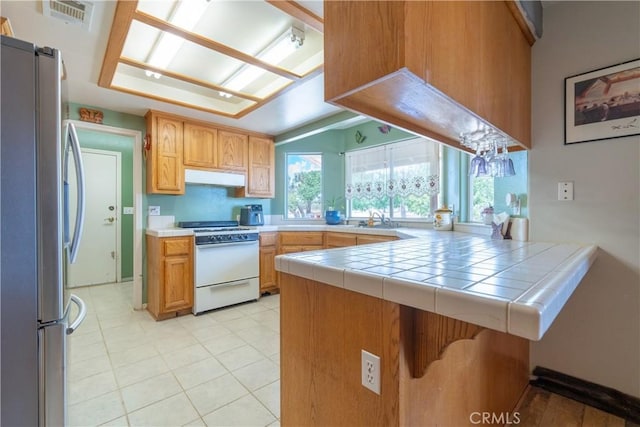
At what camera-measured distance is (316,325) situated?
39.6 inches

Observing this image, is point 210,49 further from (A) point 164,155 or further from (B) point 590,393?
(B) point 590,393

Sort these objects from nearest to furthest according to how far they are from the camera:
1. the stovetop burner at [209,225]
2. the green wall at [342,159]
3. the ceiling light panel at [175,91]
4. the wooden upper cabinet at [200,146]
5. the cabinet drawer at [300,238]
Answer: the ceiling light panel at [175,91] < the green wall at [342,159] < the wooden upper cabinet at [200,146] < the stovetop burner at [209,225] < the cabinet drawer at [300,238]

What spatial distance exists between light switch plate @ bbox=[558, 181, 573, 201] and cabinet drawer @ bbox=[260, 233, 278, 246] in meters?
2.93

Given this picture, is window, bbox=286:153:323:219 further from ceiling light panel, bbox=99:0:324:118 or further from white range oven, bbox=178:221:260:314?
ceiling light panel, bbox=99:0:324:118

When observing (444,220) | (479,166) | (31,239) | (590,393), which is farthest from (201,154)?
(590,393)

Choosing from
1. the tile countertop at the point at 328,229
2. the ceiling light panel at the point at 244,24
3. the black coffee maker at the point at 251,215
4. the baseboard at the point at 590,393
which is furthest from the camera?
the black coffee maker at the point at 251,215

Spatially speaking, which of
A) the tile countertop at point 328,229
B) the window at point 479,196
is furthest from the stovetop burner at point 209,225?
the window at point 479,196

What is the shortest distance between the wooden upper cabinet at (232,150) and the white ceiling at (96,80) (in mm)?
168

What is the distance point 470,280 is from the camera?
2.50 ft

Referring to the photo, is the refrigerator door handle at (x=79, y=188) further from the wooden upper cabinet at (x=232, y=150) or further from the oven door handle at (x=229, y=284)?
the wooden upper cabinet at (x=232, y=150)

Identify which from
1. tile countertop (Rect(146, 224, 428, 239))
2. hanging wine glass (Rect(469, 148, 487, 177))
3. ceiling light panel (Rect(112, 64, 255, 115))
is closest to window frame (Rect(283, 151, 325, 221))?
tile countertop (Rect(146, 224, 428, 239))

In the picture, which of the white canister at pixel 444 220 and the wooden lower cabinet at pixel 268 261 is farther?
the wooden lower cabinet at pixel 268 261

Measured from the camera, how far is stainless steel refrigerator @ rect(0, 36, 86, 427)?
947 millimetres

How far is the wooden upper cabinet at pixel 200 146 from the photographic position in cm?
328
